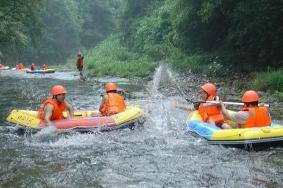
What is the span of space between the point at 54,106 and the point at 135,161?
2.88 meters

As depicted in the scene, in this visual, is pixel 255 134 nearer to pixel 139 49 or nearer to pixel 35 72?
pixel 35 72

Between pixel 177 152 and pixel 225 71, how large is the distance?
40.3 feet

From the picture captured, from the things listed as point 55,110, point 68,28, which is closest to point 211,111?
point 55,110

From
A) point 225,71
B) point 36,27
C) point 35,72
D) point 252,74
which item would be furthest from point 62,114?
point 35,72

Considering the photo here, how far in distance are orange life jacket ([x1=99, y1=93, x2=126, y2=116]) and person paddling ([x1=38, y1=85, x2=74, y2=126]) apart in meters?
0.94

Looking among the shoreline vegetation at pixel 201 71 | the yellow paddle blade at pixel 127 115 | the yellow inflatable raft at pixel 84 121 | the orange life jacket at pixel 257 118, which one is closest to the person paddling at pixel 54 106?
the yellow inflatable raft at pixel 84 121

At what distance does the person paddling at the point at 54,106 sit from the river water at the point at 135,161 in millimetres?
499

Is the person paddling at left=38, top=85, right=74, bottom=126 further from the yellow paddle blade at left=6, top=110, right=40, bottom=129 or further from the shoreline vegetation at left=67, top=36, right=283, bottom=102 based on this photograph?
the shoreline vegetation at left=67, top=36, right=283, bottom=102

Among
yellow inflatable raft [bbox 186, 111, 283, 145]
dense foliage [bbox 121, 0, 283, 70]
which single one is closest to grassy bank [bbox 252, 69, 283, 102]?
dense foliage [bbox 121, 0, 283, 70]

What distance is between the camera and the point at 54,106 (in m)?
10.5

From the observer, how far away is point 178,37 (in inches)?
1088

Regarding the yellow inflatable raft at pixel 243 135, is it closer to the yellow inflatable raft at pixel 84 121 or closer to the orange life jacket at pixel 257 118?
the orange life jacket at pixel 257 118

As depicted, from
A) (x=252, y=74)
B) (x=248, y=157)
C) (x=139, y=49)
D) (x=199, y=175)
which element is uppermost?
(x=139, y=49)

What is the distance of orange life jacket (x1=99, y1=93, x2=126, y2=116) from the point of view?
37.2 ft
